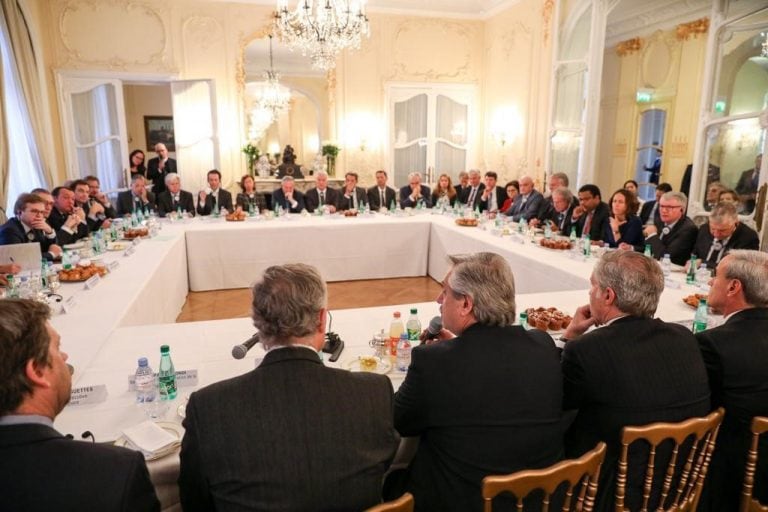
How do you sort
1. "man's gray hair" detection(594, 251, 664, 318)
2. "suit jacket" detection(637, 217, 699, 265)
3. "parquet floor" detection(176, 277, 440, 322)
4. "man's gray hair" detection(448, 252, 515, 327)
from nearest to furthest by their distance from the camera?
"man's gray hair" detection(448, 252, 515, 327)
"man's gray hair" detection(594, 251, 664, 318)
"suit jacket" detection(637, 217, 699, 265)
"parquet floor" detection(176, 277, 440, 322)

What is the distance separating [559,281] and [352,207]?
4292mm

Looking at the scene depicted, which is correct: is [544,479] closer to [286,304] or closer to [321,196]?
[286,304]

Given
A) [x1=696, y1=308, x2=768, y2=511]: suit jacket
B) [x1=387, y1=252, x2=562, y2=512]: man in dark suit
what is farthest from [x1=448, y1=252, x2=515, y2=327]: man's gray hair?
[x1=696, y1=308, x2=768, y2=511]: suit jacket

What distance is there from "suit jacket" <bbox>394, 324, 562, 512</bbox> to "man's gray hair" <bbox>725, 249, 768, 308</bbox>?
0.90 metres

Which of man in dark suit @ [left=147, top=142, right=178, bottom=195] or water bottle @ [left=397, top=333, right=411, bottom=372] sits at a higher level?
man in dark suit @ [left=147, top=142, right=178, bottom=195]

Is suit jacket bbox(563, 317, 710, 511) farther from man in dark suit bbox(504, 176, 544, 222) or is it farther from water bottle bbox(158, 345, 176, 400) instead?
man in dark suit bbox(504, 176, 544, 222)

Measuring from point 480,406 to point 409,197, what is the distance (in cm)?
658

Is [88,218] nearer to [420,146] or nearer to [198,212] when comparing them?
[198,212]

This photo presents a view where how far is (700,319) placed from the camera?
103 inches

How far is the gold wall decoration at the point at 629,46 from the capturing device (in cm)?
926

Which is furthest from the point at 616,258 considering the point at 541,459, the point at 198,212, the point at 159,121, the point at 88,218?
the point at 159,121

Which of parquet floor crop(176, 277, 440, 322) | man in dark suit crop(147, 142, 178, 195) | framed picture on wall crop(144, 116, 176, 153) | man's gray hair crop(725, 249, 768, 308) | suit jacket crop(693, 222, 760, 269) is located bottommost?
parquet floor crop(176, 277, 440, 322)

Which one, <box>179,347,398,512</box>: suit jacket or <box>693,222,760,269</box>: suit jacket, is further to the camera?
<box>693,222,760,269</box>: suit jacket

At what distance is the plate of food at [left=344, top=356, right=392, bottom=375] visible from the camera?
2.20 metres
